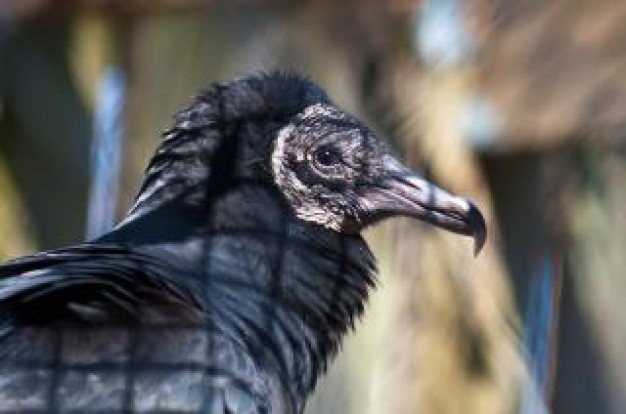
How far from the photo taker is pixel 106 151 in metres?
4.16

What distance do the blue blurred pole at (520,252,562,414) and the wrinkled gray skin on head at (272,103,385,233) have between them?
32.0 inches

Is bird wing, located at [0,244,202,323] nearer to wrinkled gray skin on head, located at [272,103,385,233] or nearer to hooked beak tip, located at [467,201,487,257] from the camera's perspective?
wrinkled gray skin on head, located at [272,103,385,233]

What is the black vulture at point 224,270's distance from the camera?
7.77 ft

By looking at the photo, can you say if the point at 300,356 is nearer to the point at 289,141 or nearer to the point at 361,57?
the point at 289,141

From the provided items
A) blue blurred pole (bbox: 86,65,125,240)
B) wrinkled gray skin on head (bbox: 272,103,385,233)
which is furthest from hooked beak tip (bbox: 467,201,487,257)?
blue blurred pole (bbox: 86,65,125,240)

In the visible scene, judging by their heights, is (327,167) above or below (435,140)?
below

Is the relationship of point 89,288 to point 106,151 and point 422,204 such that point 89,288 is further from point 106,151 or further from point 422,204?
point 106,151

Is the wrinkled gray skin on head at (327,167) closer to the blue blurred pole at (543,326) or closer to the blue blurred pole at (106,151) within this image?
the blue blurred pole at (543,326)

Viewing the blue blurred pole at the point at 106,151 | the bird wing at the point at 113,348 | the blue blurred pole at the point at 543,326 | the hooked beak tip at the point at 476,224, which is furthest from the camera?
the blue blurred pole at the point at 106,151

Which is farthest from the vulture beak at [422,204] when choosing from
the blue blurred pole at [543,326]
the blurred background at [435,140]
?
the blue blurred pole at [543,326]

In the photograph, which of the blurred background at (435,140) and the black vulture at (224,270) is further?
the blurred background at (435,140)

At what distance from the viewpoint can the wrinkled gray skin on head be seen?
282cm

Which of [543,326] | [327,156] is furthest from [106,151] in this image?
[327,156]

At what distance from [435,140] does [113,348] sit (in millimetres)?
1599
